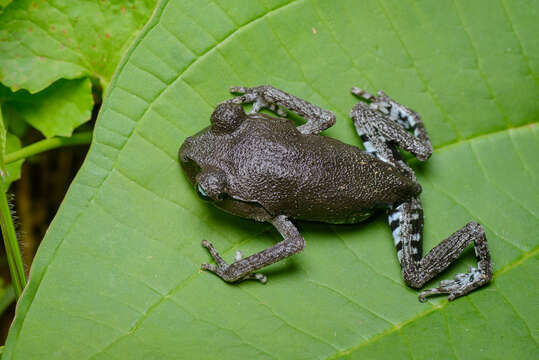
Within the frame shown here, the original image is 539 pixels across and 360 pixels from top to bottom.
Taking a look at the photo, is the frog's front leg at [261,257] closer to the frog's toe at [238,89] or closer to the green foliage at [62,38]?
the frog's toe at [238,89]

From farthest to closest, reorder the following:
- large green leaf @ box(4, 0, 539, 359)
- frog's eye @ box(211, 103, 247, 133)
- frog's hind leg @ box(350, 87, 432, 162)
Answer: frog's hind leg @ box(350, 87, 432, 162)
frog's eye @ box(211, 103, 247, 133)
large green leaf @ box(4, 0, 539, 359)

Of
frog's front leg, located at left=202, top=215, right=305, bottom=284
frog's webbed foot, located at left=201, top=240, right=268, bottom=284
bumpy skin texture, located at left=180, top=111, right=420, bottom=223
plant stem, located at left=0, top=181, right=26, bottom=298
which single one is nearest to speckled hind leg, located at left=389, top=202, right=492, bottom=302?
bumpy skin texture, located at left=180, top=111, right=420, bottom=223

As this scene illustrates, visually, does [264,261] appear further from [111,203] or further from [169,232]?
[111,203]

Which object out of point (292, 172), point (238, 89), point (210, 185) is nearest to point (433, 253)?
point (292, 172)

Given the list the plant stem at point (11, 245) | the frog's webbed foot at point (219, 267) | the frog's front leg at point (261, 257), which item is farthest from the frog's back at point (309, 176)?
the plant stem at point (11, 245)

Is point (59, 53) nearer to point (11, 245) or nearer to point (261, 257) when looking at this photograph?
point (11, 245)

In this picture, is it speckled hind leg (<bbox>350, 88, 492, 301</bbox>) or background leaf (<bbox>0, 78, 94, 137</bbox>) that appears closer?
speckled hind leg (<bbox>350, 88, 492, 301</bbox>)

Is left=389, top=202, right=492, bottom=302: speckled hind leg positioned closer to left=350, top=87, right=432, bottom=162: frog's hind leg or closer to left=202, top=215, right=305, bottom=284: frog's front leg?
left=350, top=87, right=432, bottom=162: frog's hind leg

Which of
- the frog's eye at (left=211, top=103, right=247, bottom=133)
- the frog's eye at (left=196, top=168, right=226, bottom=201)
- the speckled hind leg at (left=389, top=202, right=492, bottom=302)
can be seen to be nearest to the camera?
the frog's eye at (left=196, top=168, right=226, bottom=201)
